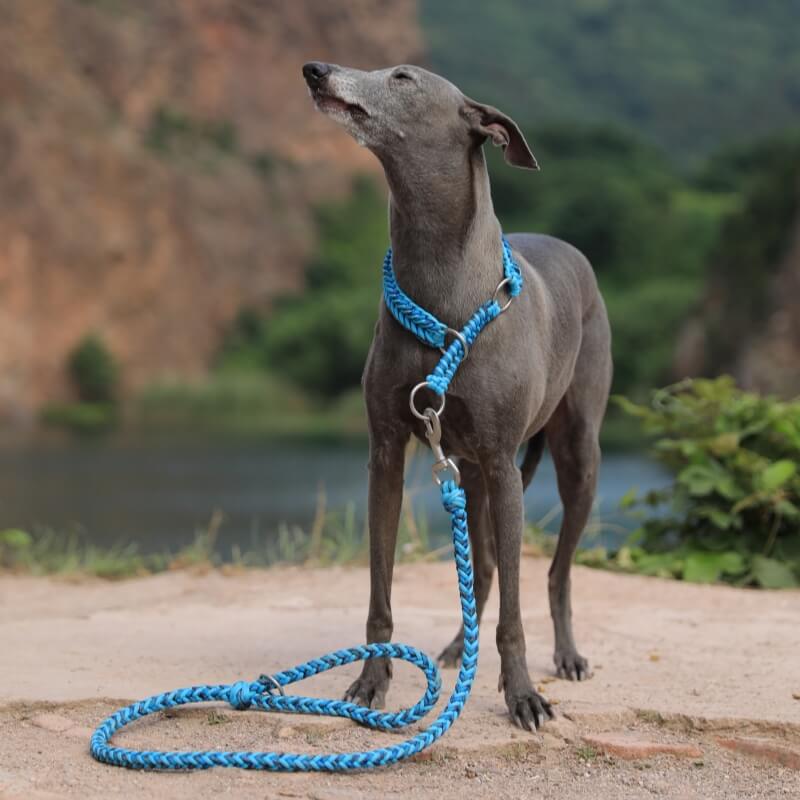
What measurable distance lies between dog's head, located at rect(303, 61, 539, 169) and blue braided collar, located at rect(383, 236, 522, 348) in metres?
0.39

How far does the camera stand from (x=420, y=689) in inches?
169

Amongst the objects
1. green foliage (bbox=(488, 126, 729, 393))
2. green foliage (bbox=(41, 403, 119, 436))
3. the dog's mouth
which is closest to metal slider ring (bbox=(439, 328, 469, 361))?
the dog's mouth

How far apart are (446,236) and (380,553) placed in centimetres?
106

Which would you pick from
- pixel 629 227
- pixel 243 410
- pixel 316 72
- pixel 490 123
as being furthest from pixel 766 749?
pixel 629 227

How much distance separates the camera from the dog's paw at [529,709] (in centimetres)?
382

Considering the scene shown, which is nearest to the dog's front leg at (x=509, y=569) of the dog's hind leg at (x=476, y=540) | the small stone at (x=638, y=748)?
the small stone at (x=638, y=748)

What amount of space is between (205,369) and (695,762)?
4495cm

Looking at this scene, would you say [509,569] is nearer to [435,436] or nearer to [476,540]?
[435,436]

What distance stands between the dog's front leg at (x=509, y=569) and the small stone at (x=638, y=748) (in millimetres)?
230

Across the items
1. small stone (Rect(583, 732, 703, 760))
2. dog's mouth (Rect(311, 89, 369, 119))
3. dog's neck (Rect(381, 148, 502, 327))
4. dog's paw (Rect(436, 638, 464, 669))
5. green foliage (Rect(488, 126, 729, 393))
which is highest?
green foliage (Rect(488, 126, 729, 393))

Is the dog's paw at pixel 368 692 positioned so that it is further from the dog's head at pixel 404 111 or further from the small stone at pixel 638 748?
the dog's head at pixel 404 111

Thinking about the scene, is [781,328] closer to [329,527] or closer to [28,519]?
[28,519]

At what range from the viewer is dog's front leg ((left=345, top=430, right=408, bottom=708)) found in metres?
3.99

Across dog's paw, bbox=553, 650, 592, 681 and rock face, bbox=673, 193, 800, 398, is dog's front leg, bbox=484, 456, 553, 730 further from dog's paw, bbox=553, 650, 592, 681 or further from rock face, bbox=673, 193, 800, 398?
rock face, bbox=673, 193, 800, 398
